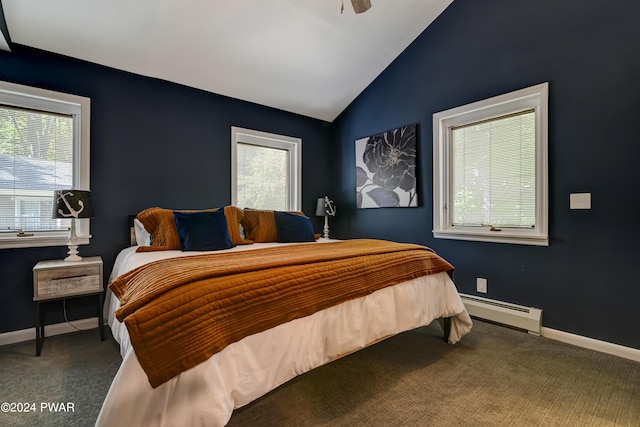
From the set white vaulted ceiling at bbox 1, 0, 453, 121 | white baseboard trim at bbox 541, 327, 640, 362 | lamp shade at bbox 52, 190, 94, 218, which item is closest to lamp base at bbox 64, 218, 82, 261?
lamp shade at bbox 52, 190, 94, 218

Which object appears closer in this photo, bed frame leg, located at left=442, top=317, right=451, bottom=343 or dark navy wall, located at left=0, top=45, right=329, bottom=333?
bed frame leg, located at left=442, top=317, right=451, bottom=343

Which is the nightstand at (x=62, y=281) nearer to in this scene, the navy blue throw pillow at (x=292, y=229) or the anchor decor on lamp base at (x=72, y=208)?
the anchor decor on lamp base at (x=72, y=208)

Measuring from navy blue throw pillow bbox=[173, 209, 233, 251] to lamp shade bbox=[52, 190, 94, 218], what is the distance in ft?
2.16

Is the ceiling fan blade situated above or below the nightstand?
above

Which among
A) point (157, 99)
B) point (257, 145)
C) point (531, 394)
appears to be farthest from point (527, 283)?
point (157, 99)

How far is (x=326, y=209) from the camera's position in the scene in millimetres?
4180

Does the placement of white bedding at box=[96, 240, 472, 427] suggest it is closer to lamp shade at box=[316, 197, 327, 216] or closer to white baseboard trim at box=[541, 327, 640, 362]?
white baseboard trim at box=[541, 327, 640, 362]

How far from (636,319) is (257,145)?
12.6 ft

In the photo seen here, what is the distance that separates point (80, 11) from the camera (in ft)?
7.46

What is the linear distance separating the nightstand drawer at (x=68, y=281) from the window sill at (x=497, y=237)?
3182mm

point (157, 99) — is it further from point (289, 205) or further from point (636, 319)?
point (636, 319)

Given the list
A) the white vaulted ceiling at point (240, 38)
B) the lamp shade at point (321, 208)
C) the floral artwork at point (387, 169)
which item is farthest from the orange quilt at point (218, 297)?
the lamp shade at point (321, 208)

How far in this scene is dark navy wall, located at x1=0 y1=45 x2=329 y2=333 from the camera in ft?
8.11

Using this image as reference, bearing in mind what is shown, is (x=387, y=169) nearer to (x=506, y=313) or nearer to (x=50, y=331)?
(x=506, y=313)
